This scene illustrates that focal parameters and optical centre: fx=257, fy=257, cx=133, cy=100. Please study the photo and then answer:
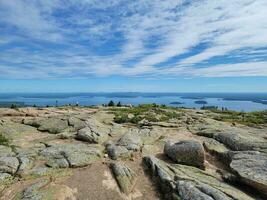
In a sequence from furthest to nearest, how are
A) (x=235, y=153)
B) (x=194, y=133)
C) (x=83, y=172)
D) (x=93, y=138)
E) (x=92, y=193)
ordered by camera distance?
(x=194, y=133), (x=93, y=138), (x=235, y=153), (x=83, y=172), (x=92, y=193)

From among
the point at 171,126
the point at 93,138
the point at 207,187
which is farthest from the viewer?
the point at 171,126

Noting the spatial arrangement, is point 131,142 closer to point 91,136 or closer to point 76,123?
point 91,136

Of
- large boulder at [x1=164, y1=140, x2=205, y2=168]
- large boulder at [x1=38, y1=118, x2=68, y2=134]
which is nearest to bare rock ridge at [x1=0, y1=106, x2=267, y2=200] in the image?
large boulder at [x1=164, y1=140, x2=205, y2=168]

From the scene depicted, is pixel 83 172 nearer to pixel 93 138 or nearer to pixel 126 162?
pixel 126 162

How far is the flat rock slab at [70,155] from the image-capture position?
57.7ft

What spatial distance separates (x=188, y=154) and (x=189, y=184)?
4054mm

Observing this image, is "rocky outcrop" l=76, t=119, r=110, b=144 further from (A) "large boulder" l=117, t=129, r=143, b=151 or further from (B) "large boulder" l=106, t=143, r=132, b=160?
Result: (B) "large boulder" l=106, t=143, r=132, b=160

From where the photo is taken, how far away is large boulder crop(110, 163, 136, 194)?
49.9ft

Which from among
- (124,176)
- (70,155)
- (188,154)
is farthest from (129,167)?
(70,155)

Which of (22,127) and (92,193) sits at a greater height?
(22,127)

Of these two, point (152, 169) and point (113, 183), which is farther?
point (152, 169)

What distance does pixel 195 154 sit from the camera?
1758cm

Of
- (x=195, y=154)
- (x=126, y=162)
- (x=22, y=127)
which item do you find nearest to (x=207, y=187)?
(x=195, y=154)

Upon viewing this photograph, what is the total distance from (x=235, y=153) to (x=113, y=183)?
8953mm
